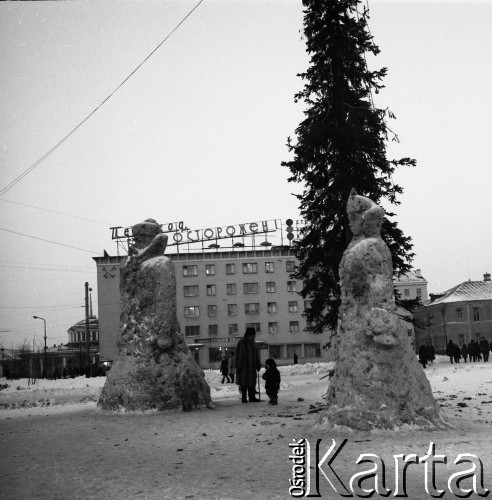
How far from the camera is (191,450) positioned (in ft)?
30.9

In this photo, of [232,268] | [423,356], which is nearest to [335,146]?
[423,356]

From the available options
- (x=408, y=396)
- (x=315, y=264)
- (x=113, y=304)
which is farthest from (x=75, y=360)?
(x=408, y=396)

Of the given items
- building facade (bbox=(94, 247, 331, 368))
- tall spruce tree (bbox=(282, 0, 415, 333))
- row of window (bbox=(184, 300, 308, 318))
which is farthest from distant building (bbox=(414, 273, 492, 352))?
tall spruce tree (bbox=(282, 0, 415, 333))

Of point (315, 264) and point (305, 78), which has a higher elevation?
point (305, 78)

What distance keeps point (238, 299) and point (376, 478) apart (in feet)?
220

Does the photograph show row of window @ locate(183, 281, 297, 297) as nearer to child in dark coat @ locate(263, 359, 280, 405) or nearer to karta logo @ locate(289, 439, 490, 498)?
child in dark coat @ locate(263, 359, 280, 405)

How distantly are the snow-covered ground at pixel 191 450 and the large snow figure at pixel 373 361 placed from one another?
0.35 meters

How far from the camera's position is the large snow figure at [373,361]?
32.4 ft

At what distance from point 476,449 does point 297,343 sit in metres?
66.2

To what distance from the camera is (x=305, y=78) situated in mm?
21234

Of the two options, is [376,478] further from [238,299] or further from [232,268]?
[232,268]

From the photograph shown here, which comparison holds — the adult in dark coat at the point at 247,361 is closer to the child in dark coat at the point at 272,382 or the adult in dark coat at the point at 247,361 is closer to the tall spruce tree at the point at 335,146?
the child in dark coat at the point at 272,382

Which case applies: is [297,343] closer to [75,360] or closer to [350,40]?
[75,360]

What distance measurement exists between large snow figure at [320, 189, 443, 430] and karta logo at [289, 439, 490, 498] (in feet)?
6.11
